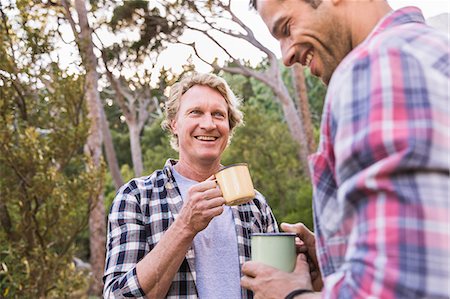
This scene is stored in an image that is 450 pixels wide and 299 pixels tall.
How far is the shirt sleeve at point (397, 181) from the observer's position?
2.00 feet

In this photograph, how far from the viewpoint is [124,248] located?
151cm

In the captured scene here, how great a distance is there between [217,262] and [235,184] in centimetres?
33

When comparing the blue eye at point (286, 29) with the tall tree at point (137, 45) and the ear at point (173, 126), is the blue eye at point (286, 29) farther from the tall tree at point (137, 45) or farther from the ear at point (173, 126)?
the tall tree at point (137, 45)

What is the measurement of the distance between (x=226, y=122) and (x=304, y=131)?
8.51 meters

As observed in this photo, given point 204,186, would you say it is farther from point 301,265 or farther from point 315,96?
point 315,96

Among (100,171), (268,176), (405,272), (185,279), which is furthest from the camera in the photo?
(268,176)

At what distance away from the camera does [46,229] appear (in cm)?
418

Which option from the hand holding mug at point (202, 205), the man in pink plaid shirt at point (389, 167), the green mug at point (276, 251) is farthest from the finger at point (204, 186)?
the man in pink plaid shirt at point (389, 167)

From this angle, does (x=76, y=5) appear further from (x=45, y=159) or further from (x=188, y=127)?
(x=188, y=127)

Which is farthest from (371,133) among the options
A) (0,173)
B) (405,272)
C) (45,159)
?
(0,173)

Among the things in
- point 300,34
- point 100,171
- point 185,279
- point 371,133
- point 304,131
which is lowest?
point 185,279

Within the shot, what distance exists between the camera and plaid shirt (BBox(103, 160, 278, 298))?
4.89ft

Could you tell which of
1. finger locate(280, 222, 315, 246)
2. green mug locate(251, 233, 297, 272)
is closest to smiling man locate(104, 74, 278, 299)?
finger locate(280, 222, 315, 246)

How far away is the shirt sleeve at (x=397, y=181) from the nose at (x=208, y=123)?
1095mm
